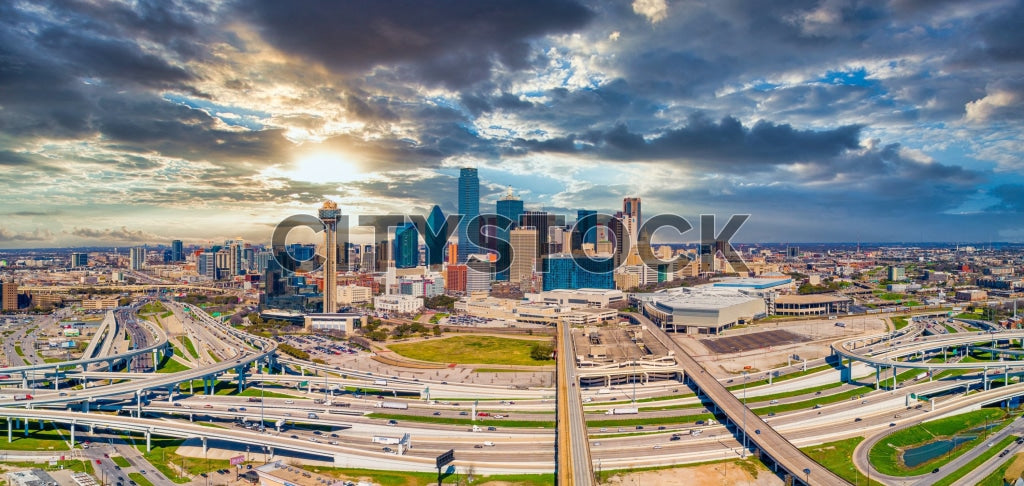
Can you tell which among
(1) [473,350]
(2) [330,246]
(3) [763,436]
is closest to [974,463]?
(3) [763,436]

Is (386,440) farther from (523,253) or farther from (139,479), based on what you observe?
(523,253)

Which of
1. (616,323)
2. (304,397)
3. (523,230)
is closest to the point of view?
(304,397)

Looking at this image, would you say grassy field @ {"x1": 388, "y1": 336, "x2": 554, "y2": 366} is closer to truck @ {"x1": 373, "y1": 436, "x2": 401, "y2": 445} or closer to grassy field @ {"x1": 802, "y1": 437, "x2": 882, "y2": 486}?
truck @ {"x1": 373, "y1": 436, "x2": 401, "y2": 445}

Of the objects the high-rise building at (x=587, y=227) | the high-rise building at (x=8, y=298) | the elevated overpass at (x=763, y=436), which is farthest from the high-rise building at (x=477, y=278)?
the elevated overpass at (x=763, y=436)

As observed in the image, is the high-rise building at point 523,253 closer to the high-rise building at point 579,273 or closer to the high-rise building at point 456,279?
the high-rise building at point 456,279

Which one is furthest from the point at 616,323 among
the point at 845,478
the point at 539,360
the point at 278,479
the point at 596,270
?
the point at 278,479

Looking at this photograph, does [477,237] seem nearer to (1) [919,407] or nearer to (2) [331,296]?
(2) [331,296]
